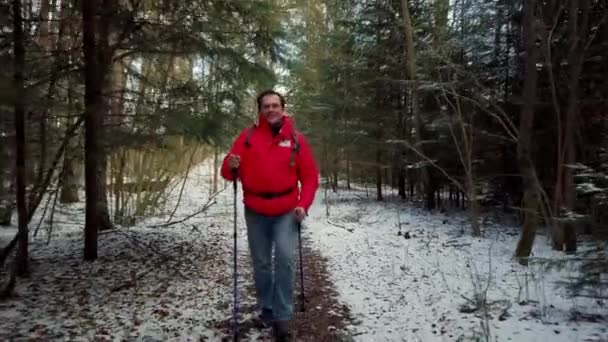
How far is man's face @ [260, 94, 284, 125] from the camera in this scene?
402cm

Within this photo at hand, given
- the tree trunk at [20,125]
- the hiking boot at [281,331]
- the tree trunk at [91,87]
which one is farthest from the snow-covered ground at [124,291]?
the tree trunk at [91,87]

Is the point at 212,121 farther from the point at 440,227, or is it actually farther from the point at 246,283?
the point at 440,227

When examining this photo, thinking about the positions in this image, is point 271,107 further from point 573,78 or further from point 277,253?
point 573,78

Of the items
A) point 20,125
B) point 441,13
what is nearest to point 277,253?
point 20,125

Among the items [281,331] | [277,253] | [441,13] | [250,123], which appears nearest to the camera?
[281,331]

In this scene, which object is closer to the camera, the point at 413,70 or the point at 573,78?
the point at 573,78

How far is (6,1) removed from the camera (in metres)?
5.00

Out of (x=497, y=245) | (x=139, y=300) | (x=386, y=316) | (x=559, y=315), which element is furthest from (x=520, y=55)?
(x=139, y=300)

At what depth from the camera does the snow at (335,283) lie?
4.21 meters

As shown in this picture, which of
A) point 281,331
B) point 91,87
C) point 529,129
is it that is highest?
point 91,87

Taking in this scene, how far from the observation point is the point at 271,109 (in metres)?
4.02

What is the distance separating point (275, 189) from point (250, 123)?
13.0 ft

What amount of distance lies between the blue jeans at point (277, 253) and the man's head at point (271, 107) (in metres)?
0.86

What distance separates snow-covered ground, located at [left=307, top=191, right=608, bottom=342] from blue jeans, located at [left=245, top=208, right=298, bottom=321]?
0.78 meters
